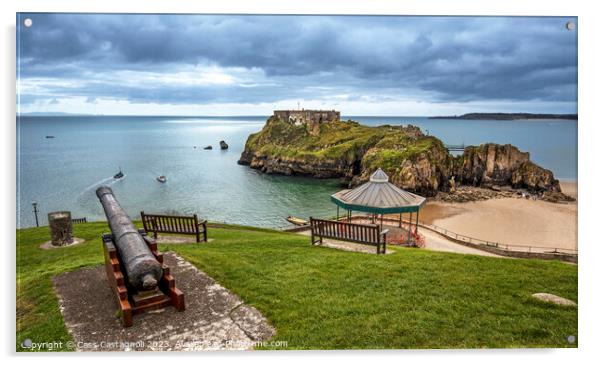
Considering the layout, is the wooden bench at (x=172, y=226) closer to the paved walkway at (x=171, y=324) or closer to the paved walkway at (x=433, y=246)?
the paved walkway at (x=433, y=246)

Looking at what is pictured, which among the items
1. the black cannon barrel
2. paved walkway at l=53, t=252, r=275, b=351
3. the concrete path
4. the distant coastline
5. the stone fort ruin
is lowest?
the concrete path

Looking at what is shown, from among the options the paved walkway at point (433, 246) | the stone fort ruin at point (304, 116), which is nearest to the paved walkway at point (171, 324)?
the paved walkway at point (433, 246)

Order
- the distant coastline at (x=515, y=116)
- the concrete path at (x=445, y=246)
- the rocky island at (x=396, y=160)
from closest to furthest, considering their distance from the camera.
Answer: the distant coastline at (x=515, y=116) < the concrete path at (x=445, y=246) < the rocky island at (x=396, y=160)

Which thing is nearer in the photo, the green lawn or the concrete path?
the green lawn

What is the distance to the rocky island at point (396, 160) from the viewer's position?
4575 cm

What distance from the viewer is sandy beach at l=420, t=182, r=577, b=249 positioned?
26.9m

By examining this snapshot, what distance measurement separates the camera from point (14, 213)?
21.6 feet

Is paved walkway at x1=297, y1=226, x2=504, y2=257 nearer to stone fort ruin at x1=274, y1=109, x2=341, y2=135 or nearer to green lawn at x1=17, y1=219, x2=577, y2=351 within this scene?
green lawn at x1=17, y1=219, x2=577, y2=351

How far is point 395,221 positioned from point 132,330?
52.7 ft

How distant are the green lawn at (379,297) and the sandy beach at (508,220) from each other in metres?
20.4

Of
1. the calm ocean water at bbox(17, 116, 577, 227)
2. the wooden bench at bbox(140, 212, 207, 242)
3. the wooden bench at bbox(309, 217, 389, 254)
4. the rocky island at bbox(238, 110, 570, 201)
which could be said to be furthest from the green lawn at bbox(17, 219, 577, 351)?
the rocky island at bbox(238, 110, 570, 201)

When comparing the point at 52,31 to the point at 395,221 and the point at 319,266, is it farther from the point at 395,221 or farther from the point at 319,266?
the point at 395,221

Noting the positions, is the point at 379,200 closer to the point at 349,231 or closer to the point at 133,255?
the point at 349,231

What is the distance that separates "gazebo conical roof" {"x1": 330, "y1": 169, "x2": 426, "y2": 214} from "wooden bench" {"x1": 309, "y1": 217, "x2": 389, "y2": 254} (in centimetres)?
370
